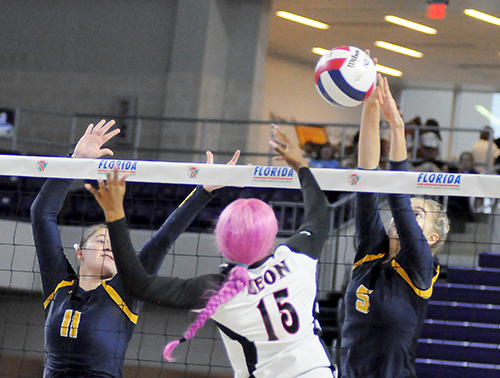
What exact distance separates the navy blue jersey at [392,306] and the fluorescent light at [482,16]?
25.4 feet

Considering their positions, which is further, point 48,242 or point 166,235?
point 48,242

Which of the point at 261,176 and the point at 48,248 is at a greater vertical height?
the point at 261,176

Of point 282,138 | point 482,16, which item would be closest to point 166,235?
point 282,138

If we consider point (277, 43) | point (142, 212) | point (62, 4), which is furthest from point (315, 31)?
point (142, 212)

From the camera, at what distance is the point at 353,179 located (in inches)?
127

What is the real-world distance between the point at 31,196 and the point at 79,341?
6.07m

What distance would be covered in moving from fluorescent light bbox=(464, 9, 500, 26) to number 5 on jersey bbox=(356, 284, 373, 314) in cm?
794

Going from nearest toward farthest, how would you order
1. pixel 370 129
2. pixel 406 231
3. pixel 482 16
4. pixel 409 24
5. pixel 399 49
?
pixel 406 231 → pixel 370 129 → pixel 482 16 → pixel 409 24 → pixel 399 49

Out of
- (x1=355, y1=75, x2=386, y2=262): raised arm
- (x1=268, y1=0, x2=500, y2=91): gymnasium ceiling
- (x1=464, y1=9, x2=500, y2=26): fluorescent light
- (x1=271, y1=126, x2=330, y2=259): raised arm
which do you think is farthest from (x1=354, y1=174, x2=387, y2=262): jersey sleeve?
(x1=464, y1=9, x2=500, y2=26): fluorescent light

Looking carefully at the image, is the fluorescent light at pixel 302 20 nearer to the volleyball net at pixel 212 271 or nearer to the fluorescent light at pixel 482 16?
the fluorescent light at pixel 482 16

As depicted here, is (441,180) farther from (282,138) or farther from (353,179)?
(282,138)

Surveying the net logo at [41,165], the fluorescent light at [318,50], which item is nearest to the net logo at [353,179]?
the net logo at [41,165]

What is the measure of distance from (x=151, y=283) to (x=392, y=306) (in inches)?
45.3

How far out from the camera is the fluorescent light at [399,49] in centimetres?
1243
